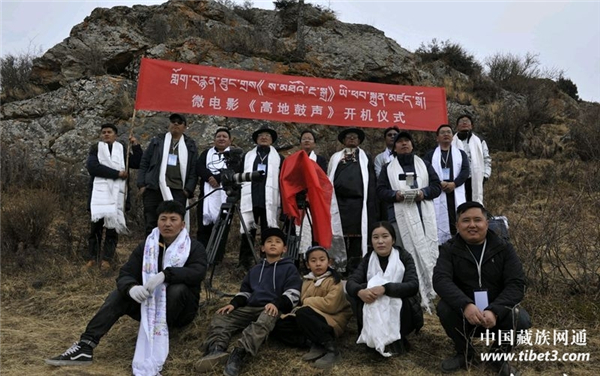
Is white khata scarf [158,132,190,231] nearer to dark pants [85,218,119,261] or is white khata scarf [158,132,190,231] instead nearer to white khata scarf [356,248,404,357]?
dark pants [85,218,119,261]

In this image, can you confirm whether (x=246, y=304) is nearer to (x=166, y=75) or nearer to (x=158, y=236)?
(x=158, y=236)

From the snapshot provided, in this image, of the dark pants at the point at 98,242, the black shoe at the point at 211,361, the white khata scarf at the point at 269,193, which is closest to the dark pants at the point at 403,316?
the black shoe at the point at 211,361

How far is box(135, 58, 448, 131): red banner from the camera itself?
24.3 feet

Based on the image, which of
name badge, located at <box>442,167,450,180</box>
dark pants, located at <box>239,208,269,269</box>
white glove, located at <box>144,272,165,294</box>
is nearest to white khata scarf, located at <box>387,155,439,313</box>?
name badge, located at <box>442,167,450,180</box>

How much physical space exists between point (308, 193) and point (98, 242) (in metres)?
2.97

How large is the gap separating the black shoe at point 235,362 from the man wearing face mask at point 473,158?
352cm

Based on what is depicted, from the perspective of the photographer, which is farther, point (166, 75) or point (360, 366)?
point (166, 75)

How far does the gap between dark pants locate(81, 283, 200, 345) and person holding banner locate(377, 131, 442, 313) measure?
2181mm

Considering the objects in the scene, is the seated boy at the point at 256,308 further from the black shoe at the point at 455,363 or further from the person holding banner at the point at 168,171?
the person holding banner at the point at 168,171

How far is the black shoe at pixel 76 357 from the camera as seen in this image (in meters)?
3.64

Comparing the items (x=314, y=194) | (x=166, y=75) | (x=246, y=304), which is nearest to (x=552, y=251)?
(x=314, y=194)

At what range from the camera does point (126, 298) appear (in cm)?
382

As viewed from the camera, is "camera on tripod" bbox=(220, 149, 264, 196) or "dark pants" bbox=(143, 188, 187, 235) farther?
"dark pants" bbox=(143, 188, 187, 235)

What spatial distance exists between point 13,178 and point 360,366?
7.70 m
